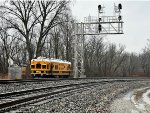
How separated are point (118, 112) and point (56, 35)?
67.7m

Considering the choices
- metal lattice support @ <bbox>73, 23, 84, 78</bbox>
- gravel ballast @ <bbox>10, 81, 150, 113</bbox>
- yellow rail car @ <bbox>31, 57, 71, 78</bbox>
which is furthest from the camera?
metal lattice support @ <bbox>73, 23, 84, 78</bbox>

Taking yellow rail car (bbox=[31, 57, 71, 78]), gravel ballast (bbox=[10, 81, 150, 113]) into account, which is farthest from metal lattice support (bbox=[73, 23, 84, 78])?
gravel ballast (bbox=[10, 81, 150, 113])

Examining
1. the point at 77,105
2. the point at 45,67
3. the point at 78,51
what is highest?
the point at 78,51

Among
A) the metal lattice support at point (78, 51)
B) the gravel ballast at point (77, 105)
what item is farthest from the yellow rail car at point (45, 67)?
the gravel ballast at point (77, 105)

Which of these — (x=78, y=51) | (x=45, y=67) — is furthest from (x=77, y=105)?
(x=78, y=51)

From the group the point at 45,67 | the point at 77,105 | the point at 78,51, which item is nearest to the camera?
the point at 77,105

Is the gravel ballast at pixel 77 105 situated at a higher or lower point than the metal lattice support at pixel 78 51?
lower

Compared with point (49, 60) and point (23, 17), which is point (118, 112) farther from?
point (23, 17)

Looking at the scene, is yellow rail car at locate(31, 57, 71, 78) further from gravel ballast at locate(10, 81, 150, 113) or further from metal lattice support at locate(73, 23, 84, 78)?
gravel ballast at locate(10, 81, 150, 113)

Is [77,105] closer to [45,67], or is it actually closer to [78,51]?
[45,67]

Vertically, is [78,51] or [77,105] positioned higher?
[78,51]

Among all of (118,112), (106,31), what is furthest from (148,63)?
(118,112)

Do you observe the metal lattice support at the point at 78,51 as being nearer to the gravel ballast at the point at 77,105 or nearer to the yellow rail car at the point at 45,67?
the yellow rail car at the point at 45,67

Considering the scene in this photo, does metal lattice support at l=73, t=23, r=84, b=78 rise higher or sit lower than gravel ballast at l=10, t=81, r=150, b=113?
higher
